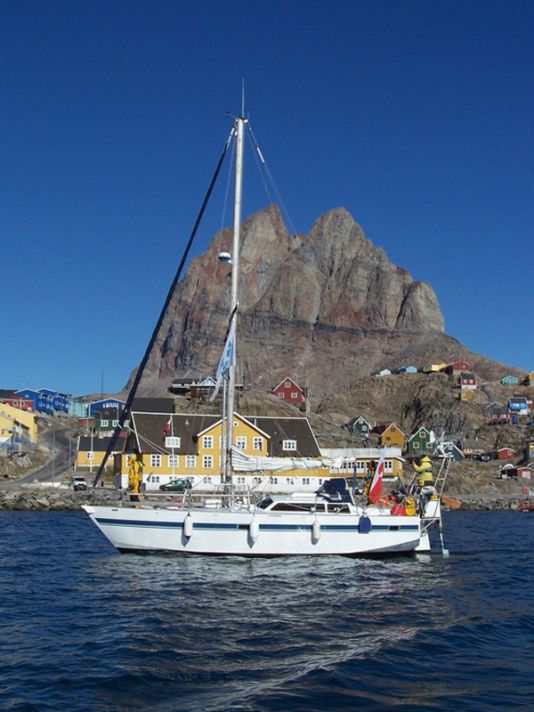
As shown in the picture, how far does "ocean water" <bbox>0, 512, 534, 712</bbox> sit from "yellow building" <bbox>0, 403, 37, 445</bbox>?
60839 mm

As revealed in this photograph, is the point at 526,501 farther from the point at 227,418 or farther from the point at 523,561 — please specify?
the point at 227,418

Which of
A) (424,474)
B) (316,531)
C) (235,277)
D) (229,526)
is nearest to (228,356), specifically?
(235,277)

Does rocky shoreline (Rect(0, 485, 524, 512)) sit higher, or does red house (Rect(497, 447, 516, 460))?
red house (Rect(497, 447, 516, 460))

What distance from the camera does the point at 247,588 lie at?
2375 cm

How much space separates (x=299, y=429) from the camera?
76.4 meters

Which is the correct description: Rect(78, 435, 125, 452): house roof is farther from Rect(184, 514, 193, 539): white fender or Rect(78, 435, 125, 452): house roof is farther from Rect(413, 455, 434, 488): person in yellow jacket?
Rect(184, 514, 193, 539): white fender

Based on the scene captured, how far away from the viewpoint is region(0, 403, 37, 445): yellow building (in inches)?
3492

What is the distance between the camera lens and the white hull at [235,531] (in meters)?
28.7

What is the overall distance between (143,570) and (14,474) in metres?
54.3

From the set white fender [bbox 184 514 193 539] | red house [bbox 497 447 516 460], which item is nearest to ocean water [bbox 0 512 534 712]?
white fender [bbox 184 514 193 539]

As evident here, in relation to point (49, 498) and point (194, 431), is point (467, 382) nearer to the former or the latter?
point (194, 431)

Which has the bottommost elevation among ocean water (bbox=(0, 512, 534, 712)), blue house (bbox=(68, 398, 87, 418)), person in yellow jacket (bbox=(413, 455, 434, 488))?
ocean water (bbox=(0, 512, 534, 712))

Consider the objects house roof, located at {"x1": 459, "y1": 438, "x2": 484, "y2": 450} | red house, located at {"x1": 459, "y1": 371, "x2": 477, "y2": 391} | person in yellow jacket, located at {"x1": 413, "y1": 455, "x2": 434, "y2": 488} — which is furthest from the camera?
red house, located at {"x1": 459, "y1": 371, "x2": 477, "y2": 391}

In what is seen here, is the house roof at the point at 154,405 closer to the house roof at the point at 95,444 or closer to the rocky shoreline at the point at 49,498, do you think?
the house roof at the point at 95,444
